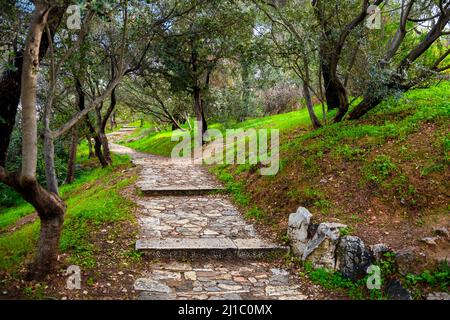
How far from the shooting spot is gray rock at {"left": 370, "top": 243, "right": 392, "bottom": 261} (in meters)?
5.37

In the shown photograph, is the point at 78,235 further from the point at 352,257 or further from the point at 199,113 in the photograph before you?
the point at 199,113

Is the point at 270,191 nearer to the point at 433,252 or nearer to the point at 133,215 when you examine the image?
the point at 133,215

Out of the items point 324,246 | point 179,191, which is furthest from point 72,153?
point 324,246

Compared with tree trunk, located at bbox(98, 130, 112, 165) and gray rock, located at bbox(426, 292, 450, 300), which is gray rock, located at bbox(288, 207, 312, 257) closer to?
gray rock, located at bbox(426, 292, 450, 300)

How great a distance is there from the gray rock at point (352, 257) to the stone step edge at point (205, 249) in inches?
50.8

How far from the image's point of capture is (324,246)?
235 inches

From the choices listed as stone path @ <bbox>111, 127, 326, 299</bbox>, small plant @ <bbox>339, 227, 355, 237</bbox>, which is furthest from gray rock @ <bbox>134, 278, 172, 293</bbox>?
small plant @ <bbox>339, 227, 355, 237</bbox>

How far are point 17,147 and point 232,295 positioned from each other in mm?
17810

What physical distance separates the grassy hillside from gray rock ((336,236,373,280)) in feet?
1.10

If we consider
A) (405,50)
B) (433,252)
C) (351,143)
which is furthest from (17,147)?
(433,252)

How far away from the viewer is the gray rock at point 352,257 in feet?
17.8

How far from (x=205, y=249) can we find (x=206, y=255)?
0.11 m

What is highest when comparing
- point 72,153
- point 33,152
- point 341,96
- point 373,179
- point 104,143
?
point 341,96

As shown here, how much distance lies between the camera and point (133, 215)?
843 centimetres
